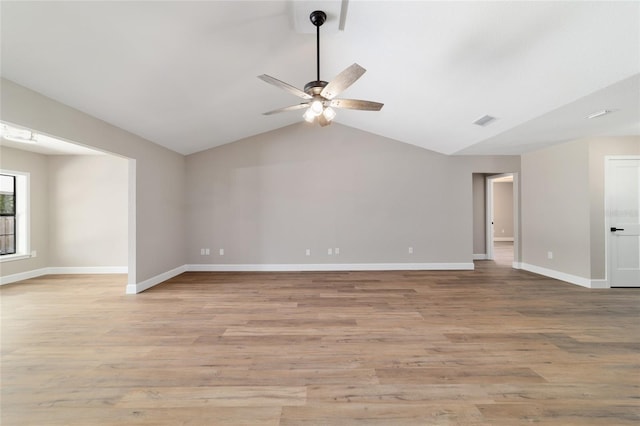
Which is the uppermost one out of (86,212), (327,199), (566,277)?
(327,199)

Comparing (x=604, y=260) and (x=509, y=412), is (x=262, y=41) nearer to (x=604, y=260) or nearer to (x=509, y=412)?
(x=509, y=412)

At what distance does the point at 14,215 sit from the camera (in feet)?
17.0

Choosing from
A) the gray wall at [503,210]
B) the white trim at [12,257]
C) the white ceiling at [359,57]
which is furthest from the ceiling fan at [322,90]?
the gray wall at [503,210]

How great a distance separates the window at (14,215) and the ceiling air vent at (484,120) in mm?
8248

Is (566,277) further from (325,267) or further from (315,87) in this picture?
(315,87)

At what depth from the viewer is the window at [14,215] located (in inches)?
199

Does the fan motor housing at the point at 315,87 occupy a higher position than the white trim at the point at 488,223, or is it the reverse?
the fan motor housing at the point at 315,87

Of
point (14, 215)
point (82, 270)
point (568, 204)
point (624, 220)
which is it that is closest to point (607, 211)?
point (624, 220)

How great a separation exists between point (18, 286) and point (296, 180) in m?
5.32

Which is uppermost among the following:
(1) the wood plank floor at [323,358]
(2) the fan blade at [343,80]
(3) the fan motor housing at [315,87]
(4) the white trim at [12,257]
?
(3) the fan motor housing at [315,87]

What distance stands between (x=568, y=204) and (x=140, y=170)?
295 inches

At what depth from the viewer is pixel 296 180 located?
5.91 meters

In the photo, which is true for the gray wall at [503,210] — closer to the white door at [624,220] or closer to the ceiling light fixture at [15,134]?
the white door at [624,220]

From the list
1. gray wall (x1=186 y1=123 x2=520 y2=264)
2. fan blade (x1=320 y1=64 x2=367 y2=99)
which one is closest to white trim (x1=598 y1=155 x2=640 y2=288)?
gray wall (x1=186 y1=123 x2=520 y2=264)
